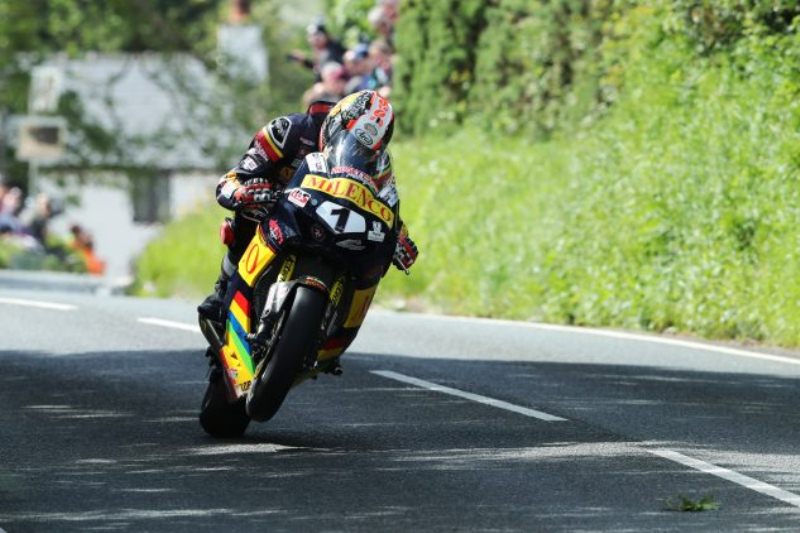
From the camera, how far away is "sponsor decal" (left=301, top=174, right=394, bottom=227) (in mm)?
10047

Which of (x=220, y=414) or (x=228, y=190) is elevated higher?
(x=228, y=190)

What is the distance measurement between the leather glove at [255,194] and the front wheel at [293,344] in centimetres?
79

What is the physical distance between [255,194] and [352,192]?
2.28 feet

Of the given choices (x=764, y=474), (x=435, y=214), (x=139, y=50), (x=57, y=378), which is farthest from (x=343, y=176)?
(x=139, y=50)

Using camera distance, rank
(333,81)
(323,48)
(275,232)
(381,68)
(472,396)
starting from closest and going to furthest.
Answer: (275,232)
(472,396)
(333,81)
(381,68)
(323,48)

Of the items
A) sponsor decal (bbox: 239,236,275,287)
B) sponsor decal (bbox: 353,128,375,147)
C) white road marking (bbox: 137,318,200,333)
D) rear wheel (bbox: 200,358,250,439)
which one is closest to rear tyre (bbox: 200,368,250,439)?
rear wheel (bbox: 200,358,250,439)

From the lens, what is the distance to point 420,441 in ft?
34.8

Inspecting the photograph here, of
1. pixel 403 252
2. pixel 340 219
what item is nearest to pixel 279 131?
pixel 403 252

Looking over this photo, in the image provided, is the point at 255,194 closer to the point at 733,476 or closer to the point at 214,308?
the point at 214,308

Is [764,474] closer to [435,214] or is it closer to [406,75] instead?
[435,214]

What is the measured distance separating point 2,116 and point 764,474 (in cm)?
4699

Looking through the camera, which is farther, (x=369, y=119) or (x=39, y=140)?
(x=39, y=140)

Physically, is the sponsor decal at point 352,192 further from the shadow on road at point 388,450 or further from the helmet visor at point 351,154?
the shadow on road at point 388,450

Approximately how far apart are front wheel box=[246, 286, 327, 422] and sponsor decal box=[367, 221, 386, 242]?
37cm
